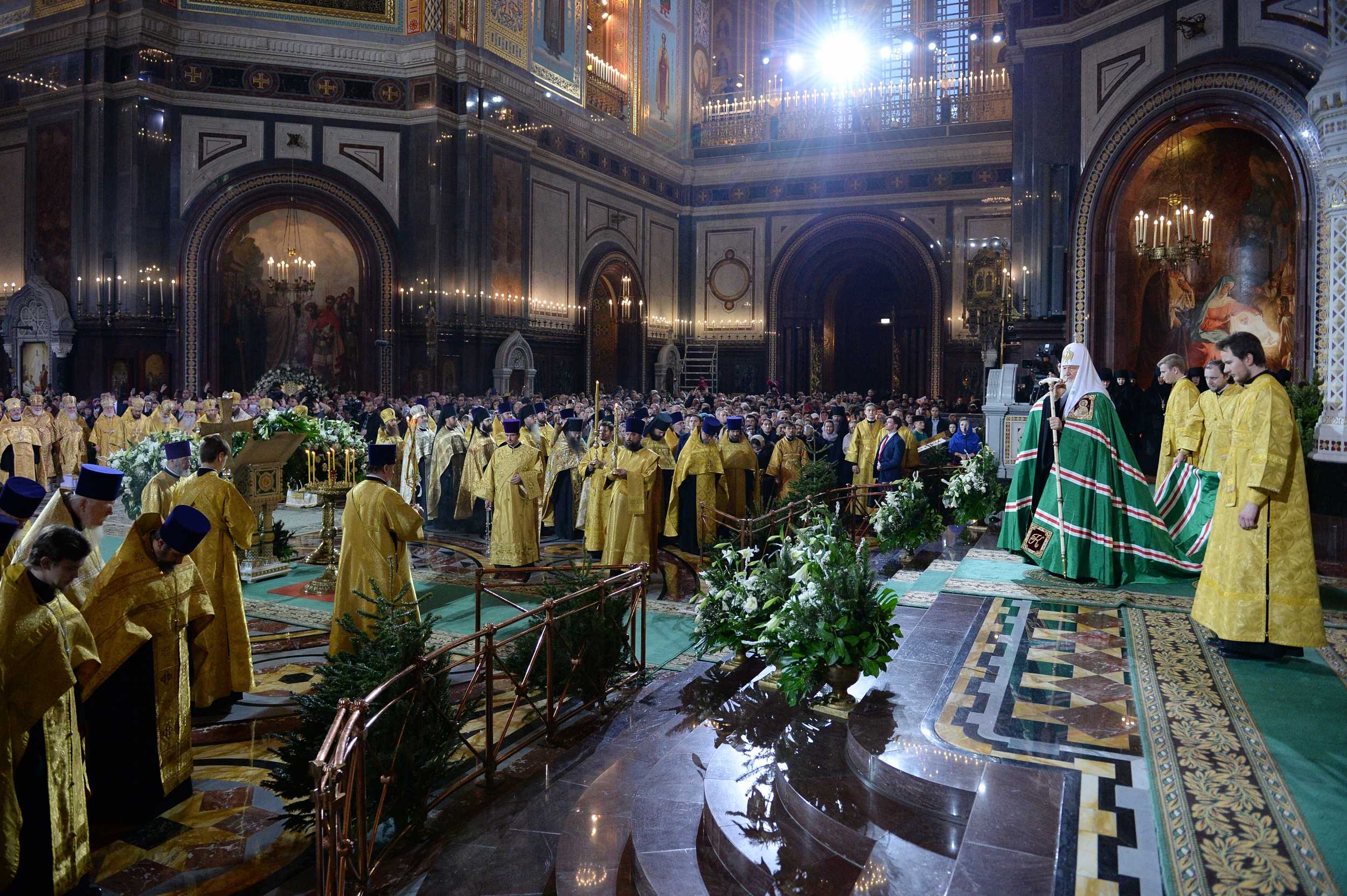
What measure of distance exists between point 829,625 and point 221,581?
12.7 ft

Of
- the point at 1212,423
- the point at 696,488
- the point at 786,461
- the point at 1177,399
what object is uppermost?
the point at 1177,399

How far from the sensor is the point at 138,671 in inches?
175

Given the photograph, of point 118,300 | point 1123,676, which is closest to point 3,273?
point 118,300

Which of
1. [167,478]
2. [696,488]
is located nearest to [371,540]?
[167,478]

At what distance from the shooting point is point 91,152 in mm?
19578

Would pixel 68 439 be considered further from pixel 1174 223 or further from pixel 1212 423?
pixel 1174 223

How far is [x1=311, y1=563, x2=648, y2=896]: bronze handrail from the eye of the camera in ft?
10.8

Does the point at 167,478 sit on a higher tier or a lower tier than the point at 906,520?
higher

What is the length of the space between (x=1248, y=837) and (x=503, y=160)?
21760 millimetres

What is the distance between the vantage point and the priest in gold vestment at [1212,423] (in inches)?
241

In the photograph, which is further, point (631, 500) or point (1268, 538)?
point (631, 500)

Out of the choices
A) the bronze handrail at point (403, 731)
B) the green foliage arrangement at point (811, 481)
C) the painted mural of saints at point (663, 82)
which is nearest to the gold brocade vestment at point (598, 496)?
the green foliage arrangement at point (811, 481)

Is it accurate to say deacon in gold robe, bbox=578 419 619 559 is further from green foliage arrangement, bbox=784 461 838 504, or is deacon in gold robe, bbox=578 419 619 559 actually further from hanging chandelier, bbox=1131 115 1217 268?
hanging chandelier, bbox=1131 115 1217 268

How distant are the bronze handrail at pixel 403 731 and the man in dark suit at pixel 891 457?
6229 mm
